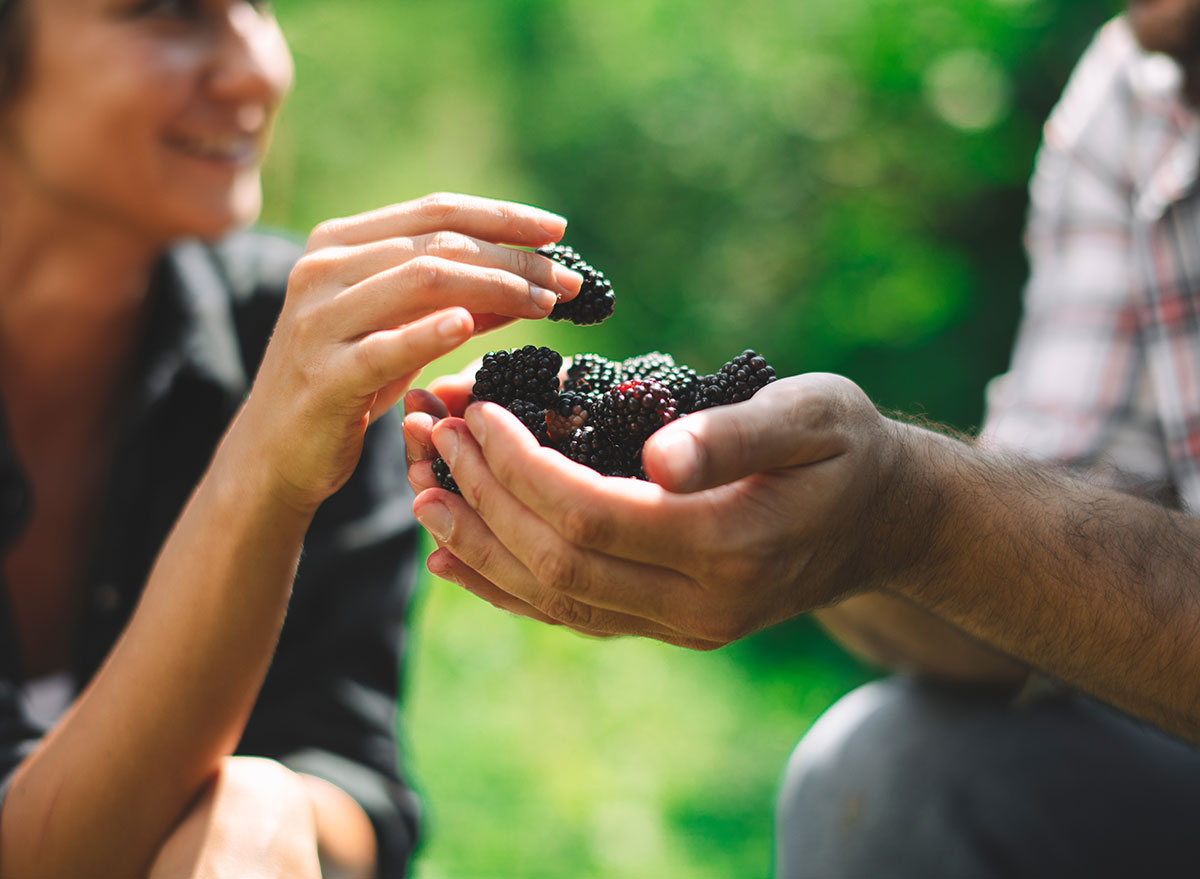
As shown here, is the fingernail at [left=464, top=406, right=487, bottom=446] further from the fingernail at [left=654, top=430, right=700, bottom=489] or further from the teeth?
the teeth

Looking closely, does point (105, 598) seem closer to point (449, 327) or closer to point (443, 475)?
point (443, 475)

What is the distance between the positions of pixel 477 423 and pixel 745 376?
A: 1.42 ft

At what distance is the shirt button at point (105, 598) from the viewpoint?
2117mm

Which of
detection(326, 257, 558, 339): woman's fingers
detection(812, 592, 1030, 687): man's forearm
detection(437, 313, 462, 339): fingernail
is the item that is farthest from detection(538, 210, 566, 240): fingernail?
detection(812, 592, 1030, 687): man's forearm

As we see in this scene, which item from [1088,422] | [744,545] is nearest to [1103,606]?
[744,545]

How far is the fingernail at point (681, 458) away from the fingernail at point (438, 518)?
32 centimetres

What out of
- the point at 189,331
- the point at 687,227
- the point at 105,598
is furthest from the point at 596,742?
the point at 687,227

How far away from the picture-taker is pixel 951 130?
16.6 feet

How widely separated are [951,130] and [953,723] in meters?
3.73

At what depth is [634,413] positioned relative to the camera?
1476 mm

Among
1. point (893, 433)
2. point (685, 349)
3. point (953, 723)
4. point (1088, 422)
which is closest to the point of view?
point (893, 433)

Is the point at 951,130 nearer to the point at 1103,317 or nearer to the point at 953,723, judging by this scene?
the point at 1103,317

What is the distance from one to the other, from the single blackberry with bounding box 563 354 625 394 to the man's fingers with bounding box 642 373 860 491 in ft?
1.08

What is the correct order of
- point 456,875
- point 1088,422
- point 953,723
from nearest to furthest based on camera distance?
1. point 953,723
2. point 1088,422
3. point 456,875
